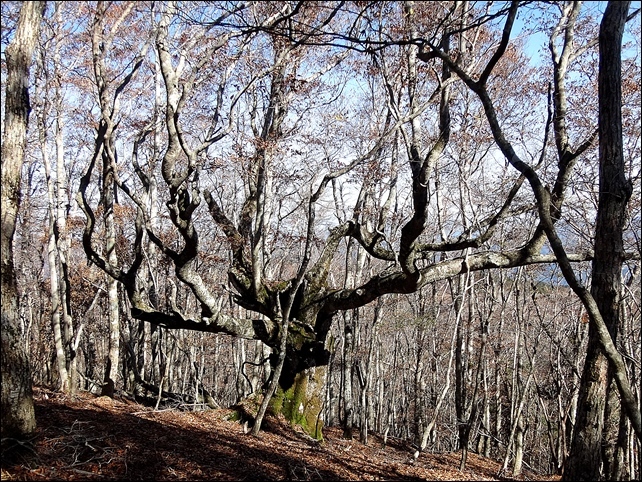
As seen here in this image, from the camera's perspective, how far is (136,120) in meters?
11.3

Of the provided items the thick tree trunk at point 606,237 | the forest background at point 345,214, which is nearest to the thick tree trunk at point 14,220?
the forest background at point 345,214

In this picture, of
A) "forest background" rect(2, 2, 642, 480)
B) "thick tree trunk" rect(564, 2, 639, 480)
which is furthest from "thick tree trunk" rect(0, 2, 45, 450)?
"thick tree trunk" rect(564, 2, 639, 480)

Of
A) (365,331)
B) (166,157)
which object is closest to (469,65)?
(166,157)

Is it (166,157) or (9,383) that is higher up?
(166,157)

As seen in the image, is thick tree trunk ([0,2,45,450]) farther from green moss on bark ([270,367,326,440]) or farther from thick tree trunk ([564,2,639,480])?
thick tree trunk ([564,2,639,480])

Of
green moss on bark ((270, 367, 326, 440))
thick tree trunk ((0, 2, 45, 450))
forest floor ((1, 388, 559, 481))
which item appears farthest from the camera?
green moss on bark ((270, 367, 326, 440))

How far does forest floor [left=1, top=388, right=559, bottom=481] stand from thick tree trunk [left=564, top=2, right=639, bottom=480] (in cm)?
161

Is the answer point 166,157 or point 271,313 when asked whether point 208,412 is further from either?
point 166,157

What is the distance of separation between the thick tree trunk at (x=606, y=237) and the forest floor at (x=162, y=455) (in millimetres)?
1609

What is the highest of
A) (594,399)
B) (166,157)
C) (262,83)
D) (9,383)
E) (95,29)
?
(262,83)

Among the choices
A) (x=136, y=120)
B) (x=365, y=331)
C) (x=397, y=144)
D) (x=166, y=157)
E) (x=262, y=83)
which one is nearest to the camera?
(x=166, y=157)

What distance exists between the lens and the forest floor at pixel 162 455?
4.01 m

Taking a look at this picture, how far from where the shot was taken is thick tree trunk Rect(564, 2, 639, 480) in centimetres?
383

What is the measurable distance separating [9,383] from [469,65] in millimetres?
6503
